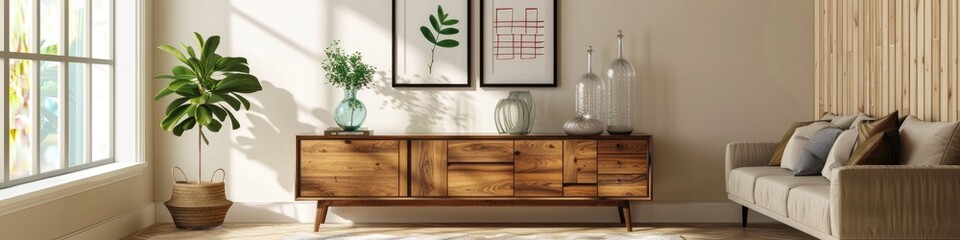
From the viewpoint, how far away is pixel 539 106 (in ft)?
20.0

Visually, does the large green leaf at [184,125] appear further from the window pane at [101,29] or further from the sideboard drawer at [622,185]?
the sideboard drawer at [622,185]

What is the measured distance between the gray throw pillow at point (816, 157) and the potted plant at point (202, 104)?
9.99ft

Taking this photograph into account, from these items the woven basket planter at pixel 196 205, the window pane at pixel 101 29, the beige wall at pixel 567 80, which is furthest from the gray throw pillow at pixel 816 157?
the window pane at pixel 101 29

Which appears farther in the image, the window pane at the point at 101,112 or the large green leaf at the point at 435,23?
the large green leaf at the point at 435,23

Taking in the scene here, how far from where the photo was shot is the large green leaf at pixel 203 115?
5.44 m

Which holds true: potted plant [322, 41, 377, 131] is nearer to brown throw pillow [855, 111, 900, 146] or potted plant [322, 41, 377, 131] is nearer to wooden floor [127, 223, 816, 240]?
wooden floor [127, 223, 816, 240]

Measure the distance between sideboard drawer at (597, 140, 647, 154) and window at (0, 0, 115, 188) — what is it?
2.91 metres

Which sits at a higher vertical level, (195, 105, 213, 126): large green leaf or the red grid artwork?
the red grid artwork

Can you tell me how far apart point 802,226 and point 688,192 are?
1.58 m

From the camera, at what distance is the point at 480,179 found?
18.5 ft

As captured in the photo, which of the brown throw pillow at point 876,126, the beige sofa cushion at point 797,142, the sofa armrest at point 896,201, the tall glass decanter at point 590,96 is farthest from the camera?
the tall glass decanter at point 590,96

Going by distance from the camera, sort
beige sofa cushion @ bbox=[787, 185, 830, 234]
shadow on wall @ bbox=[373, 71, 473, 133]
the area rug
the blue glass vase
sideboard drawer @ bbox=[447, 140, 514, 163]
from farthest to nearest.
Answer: shadow on wall @ bbox=[373, 71, 473, 133] < the blue glass vase < sideboard drawer @ bbox=[447, 140, 514, 163] < the area rug < beige sofa cushion @ bbox=[787, 185, 830, 234]

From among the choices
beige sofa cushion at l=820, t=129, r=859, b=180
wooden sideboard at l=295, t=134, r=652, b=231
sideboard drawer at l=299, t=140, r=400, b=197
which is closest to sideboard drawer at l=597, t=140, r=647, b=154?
wooden sideboard at l=295, t=134, r=652, b=231

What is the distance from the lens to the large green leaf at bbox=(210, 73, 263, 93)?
219 inches
